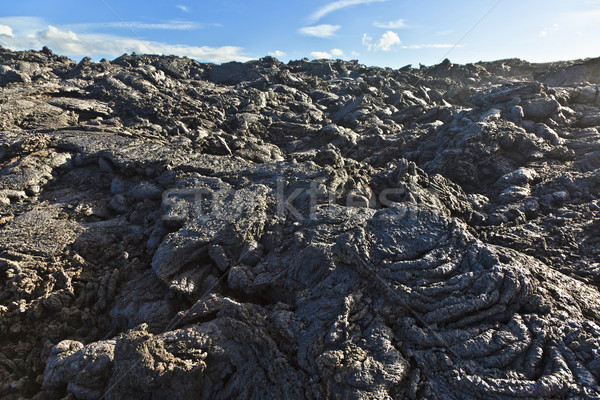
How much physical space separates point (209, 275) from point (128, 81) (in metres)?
26.1

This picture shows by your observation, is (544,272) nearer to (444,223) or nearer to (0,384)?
(444,223)

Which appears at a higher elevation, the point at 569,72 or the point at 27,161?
the point at 569,72

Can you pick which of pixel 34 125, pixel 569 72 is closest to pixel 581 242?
pixel 569 72

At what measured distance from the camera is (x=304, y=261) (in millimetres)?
8359

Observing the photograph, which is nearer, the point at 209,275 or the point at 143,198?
the point at 209,275

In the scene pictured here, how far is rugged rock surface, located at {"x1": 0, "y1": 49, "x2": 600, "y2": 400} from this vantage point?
6277mm

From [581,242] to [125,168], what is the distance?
17.3 meters

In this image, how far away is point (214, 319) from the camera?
25.2ft

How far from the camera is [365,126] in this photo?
23.3 m

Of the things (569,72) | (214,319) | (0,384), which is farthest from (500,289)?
(569,72)

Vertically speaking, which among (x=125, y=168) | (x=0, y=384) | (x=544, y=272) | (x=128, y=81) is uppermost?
(x=128, y=81)

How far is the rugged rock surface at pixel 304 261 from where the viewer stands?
6.28 metres

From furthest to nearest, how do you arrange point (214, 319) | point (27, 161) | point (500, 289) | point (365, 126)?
point (365, 126) → point (27, 161) → point (214, 319) → point (500, 289)

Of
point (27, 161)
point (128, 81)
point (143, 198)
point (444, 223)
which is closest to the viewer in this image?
point (444, 223)
